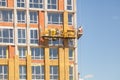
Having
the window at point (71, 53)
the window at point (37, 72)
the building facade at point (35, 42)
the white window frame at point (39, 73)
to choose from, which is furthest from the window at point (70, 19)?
the window at point (37, 72)

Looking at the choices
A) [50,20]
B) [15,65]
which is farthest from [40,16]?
[15,65]

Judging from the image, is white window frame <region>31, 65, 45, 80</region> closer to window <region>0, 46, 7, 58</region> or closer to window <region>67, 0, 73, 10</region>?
window <region>0, 46, 7, 58</region>

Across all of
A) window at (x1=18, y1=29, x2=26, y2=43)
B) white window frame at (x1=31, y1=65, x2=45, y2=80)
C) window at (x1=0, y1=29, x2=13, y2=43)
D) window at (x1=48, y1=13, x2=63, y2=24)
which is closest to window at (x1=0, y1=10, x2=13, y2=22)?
window at (x1=0, y1=29, x2=13, y2=43)

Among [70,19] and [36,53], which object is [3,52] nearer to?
[36,53]

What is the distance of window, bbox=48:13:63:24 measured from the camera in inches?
4311

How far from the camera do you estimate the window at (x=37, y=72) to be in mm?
107062

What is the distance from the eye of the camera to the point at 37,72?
107312 mm

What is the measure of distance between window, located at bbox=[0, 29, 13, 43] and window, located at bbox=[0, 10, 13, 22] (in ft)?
6.03

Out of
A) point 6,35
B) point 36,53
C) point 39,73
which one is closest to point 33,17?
point 6,35

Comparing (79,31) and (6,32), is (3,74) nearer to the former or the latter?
(6,32)

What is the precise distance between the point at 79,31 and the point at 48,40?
5385 mm

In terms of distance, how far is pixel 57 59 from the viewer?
355 feet

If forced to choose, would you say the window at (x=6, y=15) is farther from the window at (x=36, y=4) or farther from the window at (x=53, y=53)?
the window at (x=53, y=53)

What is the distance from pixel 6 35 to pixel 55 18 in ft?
29.2
